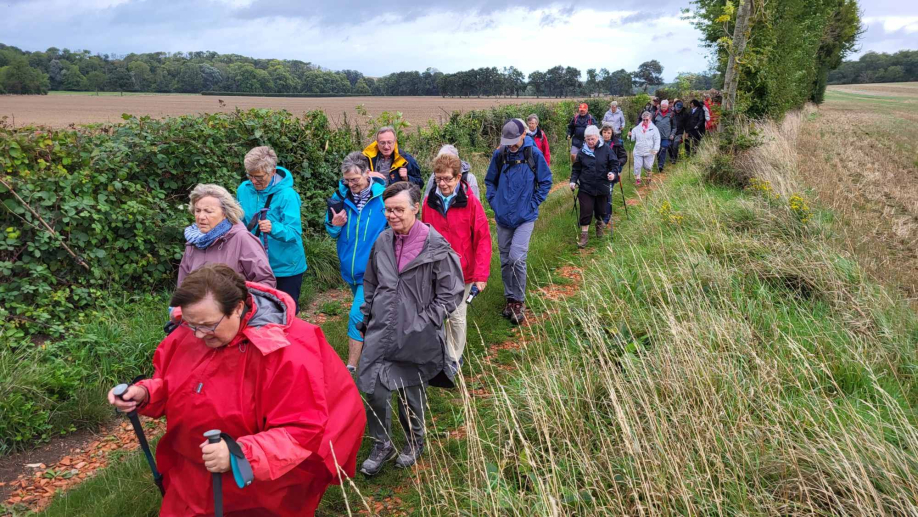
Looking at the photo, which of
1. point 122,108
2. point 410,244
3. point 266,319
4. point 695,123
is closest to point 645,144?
point 695,123

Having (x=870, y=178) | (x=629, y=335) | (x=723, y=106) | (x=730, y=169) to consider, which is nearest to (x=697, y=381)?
(x=629, y=335)

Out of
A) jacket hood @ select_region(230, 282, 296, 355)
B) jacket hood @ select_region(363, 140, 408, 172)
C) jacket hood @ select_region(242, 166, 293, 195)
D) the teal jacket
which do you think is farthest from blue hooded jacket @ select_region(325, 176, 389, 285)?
jacket hood @ select_region(230, 282, 296, 355)

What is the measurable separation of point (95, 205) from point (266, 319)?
4.25 meters

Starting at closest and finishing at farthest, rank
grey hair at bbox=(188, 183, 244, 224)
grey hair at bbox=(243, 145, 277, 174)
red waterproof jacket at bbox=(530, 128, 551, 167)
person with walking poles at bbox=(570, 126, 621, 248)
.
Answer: grey hair at bbox=(188, 183, 244, 224)
grey hair at bbox=(243, 145, 277, 174)
person with walking poles at bbox=(570, 126, 621, 248)
red waterproof jacket at bbox=(530, 128, 551, 167)

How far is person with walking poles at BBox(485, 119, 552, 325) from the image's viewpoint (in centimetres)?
651

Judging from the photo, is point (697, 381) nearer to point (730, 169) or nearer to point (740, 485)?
point (740, 485)

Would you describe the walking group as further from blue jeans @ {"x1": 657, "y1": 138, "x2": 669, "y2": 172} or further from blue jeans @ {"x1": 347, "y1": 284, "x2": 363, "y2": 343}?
blue jeans @ {"x1": 657, "y1": 138, "x2": 669, "y2": 172}

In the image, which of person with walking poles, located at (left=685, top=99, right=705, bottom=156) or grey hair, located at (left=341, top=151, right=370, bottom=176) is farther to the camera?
person with walking poles, located at (left=685, top=99, right=705, bottom=156)

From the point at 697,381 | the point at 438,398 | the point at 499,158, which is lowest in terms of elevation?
the point at 438,398

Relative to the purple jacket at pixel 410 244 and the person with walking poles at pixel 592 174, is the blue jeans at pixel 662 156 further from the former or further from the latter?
the purple jacket at pixel 410 244

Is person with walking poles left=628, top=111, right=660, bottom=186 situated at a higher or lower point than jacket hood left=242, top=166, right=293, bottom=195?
lower

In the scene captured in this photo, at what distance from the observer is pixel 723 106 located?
12.4 metres

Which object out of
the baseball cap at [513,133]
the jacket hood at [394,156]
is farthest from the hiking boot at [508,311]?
the jacket hood at [394,156]

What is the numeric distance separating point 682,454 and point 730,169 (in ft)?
31.1
